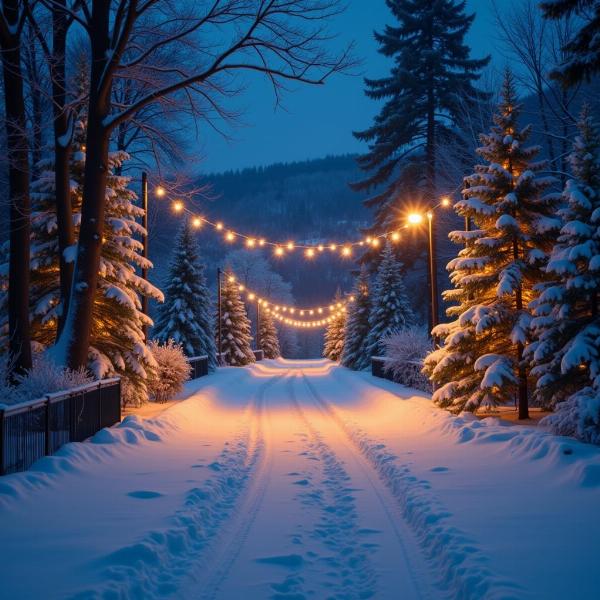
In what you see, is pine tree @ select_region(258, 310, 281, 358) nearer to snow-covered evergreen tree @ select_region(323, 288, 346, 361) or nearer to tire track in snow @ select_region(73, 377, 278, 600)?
snow-covered evergreen tree @ select_region(323, 288, 346, 361)

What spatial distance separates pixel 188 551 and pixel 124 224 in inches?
431

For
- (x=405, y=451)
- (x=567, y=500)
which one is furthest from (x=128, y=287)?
(x=567, y=500)

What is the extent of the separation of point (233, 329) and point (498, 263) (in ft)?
107

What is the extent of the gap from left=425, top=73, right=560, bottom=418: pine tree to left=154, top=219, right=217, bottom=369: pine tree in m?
19.0

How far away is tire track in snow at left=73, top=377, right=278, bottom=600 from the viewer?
14.0 feet

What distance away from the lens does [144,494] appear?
6816 mm

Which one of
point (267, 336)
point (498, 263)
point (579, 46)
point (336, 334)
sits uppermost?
point (579, 46)

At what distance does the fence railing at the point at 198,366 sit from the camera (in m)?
24.7

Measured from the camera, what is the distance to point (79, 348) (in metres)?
11.6

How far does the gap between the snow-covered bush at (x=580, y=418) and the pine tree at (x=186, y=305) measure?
22318mm

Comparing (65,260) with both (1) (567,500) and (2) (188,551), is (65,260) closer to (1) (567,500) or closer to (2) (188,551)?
(2) (188,551)

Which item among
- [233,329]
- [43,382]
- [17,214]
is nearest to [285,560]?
[43,382]

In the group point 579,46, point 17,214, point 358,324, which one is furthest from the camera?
point 358,324

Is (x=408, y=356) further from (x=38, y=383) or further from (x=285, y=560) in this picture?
(x=285, y=560)
